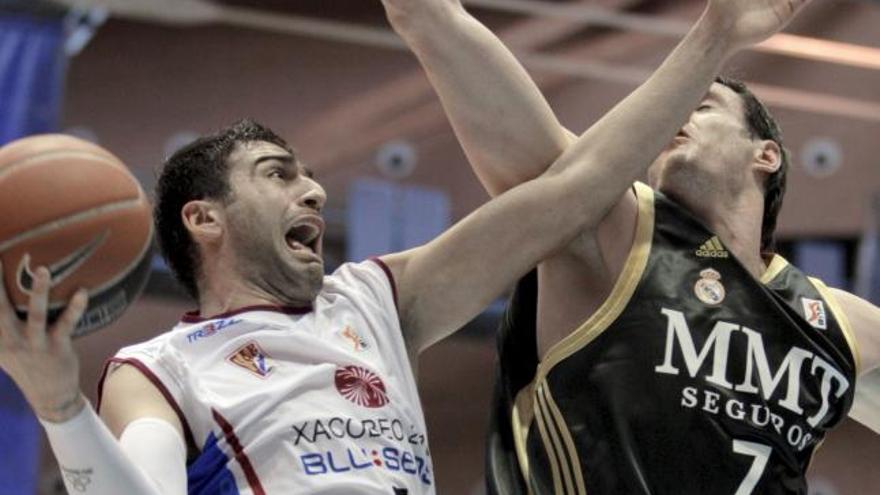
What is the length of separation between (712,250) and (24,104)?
21.5 ft

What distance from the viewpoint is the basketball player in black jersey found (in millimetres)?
3732

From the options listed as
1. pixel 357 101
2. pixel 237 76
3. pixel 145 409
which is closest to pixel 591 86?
pixel 357 101

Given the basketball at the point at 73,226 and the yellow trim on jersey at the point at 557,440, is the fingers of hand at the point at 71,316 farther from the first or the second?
the yellow trim on jersey at the point at 557,440

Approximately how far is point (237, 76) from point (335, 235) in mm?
1258

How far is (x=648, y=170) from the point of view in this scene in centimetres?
403

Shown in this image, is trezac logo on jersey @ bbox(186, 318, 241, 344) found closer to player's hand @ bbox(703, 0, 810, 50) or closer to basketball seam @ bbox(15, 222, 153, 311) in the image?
basketball seam @ bbox(15, 222, 153, 311)

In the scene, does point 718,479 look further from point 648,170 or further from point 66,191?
point 66,191

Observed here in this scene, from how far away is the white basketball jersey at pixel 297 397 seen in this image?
3387mm

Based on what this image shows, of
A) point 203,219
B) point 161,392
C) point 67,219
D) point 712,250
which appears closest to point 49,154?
point 67,219

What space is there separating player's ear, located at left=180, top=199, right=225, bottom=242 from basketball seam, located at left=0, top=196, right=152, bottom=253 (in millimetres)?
731

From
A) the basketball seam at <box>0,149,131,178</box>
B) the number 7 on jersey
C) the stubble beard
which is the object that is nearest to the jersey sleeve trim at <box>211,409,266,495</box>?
the stubble beard

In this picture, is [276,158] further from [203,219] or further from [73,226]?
[73,226]

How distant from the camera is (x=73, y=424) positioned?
2895 mm

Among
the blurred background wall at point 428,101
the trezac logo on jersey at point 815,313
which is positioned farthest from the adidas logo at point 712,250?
the blurred background wall at point 428,101
